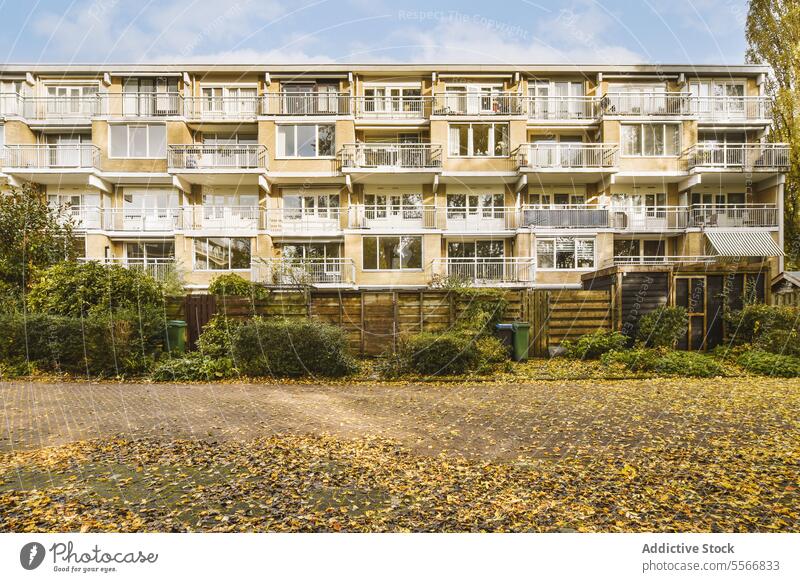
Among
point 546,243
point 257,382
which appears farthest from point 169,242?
point 546,243

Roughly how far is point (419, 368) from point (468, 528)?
7.17 metres

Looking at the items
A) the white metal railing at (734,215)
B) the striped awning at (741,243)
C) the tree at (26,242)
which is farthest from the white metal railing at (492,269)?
the tree at (26,242)

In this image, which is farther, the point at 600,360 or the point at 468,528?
the point at 600,360

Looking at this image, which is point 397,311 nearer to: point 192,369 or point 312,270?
point 192,369

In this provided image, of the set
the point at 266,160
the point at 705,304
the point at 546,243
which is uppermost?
the point at 266,160

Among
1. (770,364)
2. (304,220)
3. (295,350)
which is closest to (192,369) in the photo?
(295,350)

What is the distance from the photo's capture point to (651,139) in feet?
70.6

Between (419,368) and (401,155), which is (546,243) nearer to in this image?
(401,155)

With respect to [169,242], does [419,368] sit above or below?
below

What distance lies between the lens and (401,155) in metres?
21.2

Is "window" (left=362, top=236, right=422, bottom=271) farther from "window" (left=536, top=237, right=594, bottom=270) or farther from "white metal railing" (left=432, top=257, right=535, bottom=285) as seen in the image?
"window" (left=536, top=237, right=594, bottom=270)
